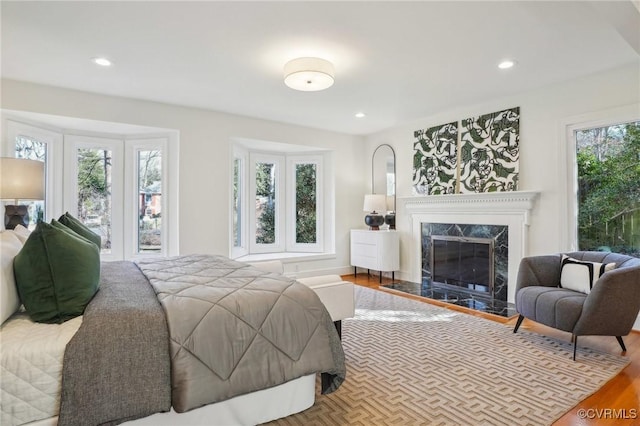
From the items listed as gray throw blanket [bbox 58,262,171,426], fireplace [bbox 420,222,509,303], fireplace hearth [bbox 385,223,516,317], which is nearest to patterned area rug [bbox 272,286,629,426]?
gray throw blanket [bbox 58,262,171,426]

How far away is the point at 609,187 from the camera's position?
3.49m

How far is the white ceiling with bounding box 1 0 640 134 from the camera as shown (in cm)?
236

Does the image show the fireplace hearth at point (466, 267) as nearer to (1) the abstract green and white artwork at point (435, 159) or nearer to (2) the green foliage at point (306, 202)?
(1) the abstract green and white artwork at point (435, 159)

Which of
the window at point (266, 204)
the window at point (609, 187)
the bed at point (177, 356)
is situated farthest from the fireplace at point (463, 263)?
the bed at point (177, 356)

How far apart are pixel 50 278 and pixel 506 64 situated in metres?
3.88

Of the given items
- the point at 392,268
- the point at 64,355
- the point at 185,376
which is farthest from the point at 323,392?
the point at 392,268

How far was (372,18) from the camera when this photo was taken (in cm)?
246

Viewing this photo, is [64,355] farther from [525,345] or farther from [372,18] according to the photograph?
[525,345]

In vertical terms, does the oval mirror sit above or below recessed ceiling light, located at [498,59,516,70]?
below

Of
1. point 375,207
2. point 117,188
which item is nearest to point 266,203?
point 375,207

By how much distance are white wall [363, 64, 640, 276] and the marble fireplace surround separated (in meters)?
0.12

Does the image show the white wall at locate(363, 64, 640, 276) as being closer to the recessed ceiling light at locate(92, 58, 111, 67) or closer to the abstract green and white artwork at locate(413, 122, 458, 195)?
the abstract green and white artwork at locate(413, 122, 458, 195)

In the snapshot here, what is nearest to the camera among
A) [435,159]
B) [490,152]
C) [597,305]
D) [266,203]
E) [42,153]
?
[597,305]

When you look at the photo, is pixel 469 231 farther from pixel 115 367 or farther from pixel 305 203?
pixel 115 367
